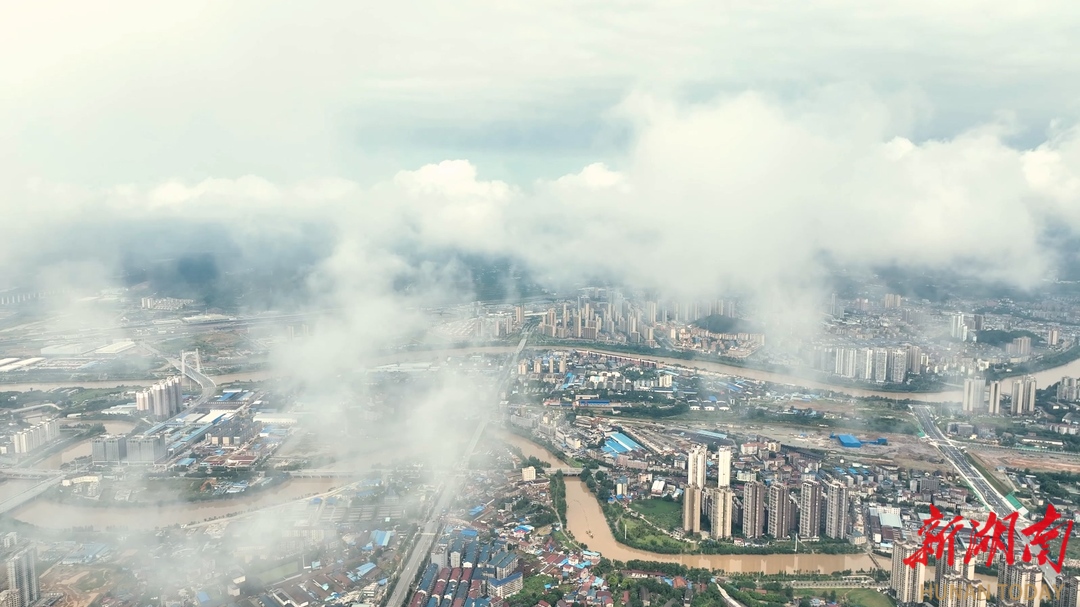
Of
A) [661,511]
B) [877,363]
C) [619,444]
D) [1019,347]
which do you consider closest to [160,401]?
[619,444]

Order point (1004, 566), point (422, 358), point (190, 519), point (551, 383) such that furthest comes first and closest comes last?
point (422, 358) < point (551, 383) < point (190, 519) < point (1004, 566)

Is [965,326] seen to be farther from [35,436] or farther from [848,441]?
[35,436]

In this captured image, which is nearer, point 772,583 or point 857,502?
point 772,583

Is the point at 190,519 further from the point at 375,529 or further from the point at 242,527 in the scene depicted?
the point at 375,529

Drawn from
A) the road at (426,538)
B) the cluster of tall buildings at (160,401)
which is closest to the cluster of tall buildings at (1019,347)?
the road at (426,538)

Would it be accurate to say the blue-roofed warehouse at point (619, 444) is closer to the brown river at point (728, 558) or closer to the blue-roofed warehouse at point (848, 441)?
the brown river at point (728, 558)

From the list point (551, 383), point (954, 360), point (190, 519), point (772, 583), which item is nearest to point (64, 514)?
point (190, 519)

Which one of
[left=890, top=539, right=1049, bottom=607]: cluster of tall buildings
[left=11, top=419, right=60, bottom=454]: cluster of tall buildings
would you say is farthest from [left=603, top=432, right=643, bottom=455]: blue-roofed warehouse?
[left=11, top=419, right=60, bottom=454]: cluster of tall buildings
